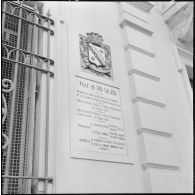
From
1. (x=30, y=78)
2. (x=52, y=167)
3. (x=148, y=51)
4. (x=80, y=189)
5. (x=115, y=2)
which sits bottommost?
(x=80, y=189)

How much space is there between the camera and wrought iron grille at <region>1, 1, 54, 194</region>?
3.16 m

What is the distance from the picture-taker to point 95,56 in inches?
183

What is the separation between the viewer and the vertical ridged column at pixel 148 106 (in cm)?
412

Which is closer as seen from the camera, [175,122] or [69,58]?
[69,58]

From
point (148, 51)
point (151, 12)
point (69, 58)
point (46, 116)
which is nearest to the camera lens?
point (46, 116)

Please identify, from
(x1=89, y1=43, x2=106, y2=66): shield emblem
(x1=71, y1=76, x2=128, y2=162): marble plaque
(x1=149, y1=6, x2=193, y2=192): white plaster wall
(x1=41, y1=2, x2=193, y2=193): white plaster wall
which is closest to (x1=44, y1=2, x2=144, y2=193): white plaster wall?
(x1=41, y1=2, x2=193, y2=193): white plaster wall

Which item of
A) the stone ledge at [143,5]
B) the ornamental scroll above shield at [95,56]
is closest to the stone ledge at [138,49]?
the ornamental scroll above shield at [95,56]

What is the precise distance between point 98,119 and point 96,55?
117 centimetres

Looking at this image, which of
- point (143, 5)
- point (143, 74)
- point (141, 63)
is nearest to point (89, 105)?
point (143, 74)

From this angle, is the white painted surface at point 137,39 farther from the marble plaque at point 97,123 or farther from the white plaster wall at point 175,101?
the marble plaque at point 97,123

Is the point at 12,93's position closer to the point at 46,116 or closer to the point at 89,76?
the point at 46,116

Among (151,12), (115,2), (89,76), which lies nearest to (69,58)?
(89,76)

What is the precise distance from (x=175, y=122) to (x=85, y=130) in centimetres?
192

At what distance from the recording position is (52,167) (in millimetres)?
3318
